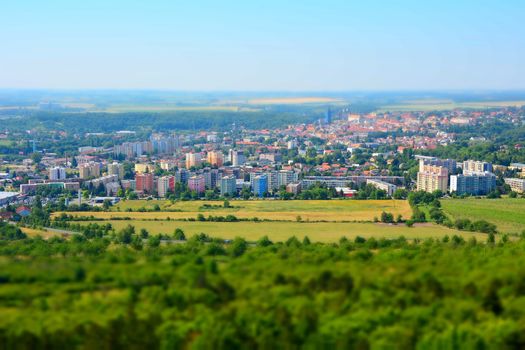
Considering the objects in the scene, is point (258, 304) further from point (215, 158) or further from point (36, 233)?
point (215, 158)

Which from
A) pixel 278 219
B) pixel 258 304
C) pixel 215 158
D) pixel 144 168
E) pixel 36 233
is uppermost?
pixel 258 304

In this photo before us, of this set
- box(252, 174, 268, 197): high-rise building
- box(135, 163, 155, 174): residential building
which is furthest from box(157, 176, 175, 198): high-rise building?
box(135, 163, 155, 174): residential building

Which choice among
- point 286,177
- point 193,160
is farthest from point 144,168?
point 286,177

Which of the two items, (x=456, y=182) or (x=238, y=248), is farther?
(x=456, y=182)

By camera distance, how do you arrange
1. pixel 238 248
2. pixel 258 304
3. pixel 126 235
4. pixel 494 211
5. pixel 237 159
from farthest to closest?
pixel 237 159, pixel 494 211, pixel 126 235, pixel 238 248, pixel 258 304

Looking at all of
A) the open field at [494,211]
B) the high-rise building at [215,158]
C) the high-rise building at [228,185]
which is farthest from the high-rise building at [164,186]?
the open field at [494,211]

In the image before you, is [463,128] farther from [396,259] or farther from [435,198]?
[396,259]

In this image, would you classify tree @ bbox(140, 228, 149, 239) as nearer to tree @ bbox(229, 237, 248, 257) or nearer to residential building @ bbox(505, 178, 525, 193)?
tree @ bbox(229, 237, 248, 257)

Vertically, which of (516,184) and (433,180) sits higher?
(433,180)

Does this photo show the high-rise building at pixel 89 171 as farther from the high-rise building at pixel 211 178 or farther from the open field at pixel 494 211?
the open field at pixel 494 211
